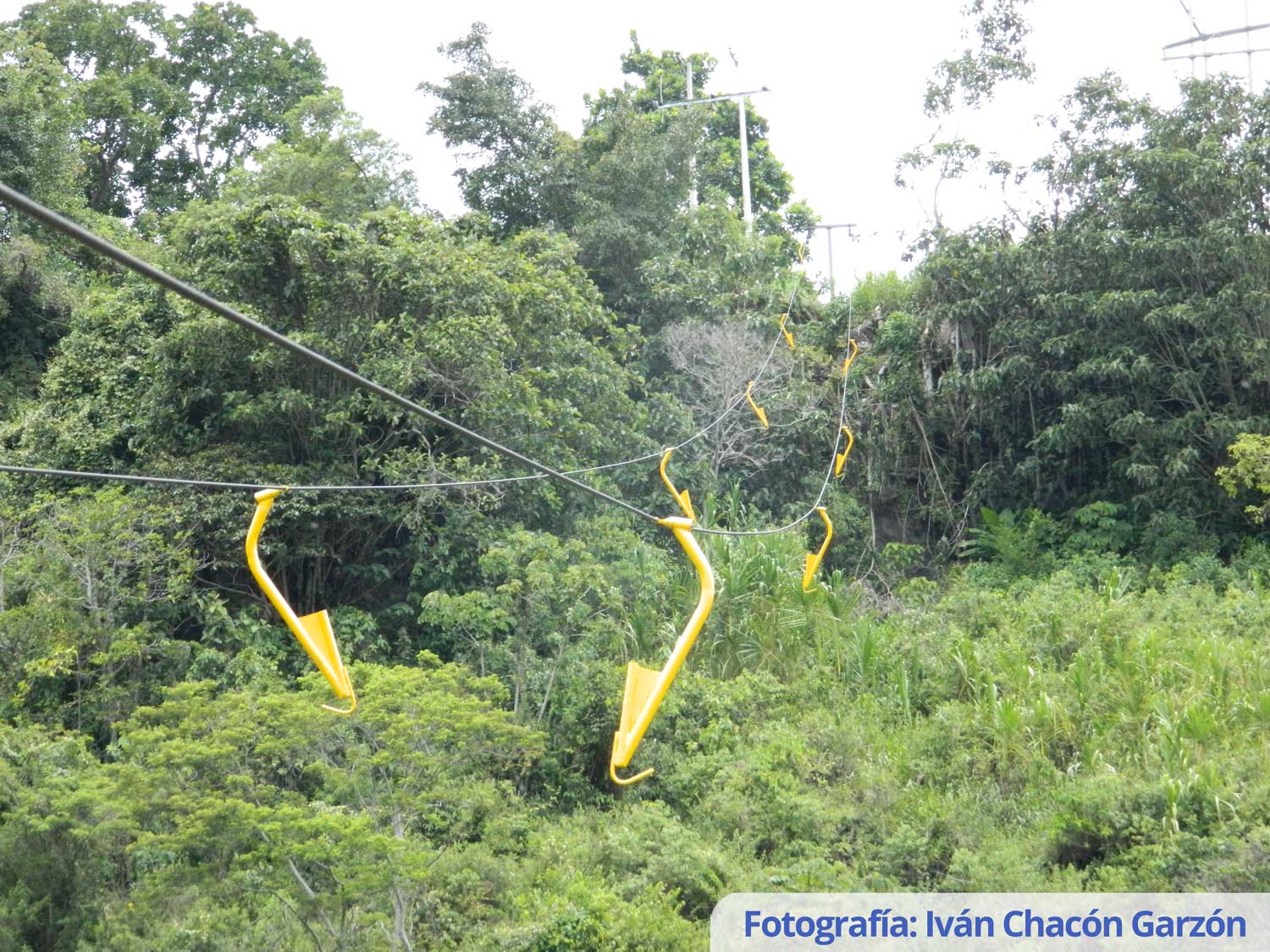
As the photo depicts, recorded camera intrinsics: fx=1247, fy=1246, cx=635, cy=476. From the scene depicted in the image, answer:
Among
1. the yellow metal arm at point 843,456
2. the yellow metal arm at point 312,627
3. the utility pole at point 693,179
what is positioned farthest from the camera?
the utility pole at point 693,179

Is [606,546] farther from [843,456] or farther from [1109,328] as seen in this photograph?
[1109,328]

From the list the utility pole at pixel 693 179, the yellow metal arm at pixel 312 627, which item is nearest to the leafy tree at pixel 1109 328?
the utility pole at pixel 693 179

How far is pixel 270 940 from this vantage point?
690 centimetres

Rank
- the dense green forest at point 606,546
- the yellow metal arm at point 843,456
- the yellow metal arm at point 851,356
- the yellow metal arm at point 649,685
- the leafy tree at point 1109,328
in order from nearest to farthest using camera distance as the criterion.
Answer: the yellow metal arm at point 649,685
the dense green forest at point 606,546
the leafy tree at point 1109,328
the yellow metal arm at point 843,456
the yellow metal arm at point 851,356

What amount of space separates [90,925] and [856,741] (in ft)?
16.4

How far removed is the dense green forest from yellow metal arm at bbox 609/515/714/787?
332cm

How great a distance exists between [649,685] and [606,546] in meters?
6.48

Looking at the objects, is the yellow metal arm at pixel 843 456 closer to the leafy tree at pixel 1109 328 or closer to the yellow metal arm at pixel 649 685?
the leafy tree at pixel 1109 328

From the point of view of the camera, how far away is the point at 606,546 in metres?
10.3

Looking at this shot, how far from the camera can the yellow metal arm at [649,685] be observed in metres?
3.54

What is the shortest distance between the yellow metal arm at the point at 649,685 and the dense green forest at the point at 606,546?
10.9 feet

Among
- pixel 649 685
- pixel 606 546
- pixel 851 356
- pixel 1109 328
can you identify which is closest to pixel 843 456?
pixel 851 356

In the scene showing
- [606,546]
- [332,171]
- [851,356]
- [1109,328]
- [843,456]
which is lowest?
[606,546]

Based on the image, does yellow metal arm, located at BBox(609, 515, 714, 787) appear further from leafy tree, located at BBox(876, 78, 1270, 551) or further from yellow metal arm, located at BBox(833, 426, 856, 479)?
yellow metal arm, located at BBox(833, 426, 856, 479)
